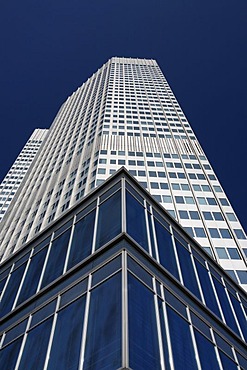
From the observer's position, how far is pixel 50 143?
87875mm

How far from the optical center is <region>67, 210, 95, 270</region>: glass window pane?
54.3ft

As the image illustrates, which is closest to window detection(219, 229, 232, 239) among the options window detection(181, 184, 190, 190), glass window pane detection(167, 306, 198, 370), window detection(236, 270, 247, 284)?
window detection(236, 270, 247, 284)

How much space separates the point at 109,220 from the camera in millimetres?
17016

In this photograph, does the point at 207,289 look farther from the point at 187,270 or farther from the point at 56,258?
the point at 56,258

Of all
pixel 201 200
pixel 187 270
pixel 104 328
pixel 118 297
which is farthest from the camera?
pixel 201 200

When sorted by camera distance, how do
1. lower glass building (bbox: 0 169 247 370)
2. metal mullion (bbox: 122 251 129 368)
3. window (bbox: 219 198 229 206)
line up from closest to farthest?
→ metal mullion (bbox: 122 251 129 368)
lower glass building (bbox: 0 169 247 370)
window (bbox: 219 198 229 206)

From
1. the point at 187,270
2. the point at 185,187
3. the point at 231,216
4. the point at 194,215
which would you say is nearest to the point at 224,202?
the point at 231,216

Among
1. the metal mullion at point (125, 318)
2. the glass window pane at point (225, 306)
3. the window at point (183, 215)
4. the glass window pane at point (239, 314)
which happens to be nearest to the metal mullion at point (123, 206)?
the metal mullion at point (125, 318)

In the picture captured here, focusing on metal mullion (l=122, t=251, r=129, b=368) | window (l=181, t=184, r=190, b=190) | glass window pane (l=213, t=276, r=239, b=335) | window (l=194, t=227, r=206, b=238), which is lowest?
metal mullion (l=122, t=251, r=129, b=368)

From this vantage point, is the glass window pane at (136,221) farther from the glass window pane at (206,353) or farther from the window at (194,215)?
the window at (194,215)

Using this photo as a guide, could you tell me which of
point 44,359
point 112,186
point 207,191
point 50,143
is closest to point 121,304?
point 44,359

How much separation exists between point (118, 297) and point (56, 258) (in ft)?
21.8

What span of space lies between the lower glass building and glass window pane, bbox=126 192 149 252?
0.06m

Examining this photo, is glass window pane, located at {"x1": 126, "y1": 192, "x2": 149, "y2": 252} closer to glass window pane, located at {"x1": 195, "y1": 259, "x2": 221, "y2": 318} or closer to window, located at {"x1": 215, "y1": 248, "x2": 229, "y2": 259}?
glass window pane, located at {"x1": 195, "y1": 259, "x2": 221, "y2": 318}
